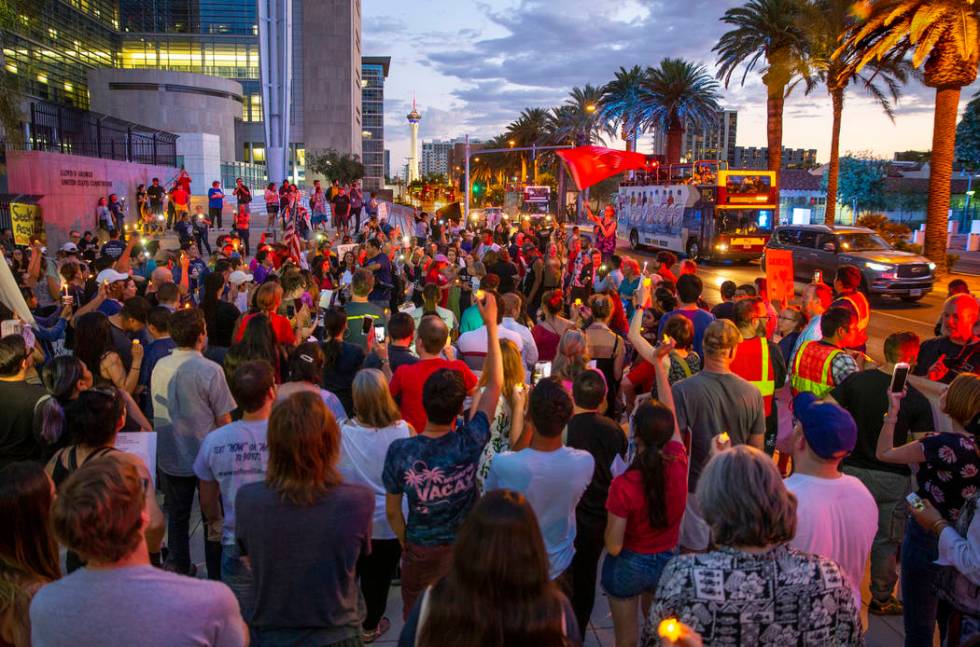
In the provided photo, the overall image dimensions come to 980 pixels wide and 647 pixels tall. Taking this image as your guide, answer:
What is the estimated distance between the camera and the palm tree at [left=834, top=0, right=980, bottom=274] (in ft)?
71.6

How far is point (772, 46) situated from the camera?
3434 cm

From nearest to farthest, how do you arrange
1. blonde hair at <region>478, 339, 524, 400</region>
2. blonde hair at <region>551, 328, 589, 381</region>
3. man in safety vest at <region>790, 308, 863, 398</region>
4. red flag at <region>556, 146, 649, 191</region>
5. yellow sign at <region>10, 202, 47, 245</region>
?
blonde hair at <region>478, 339, 524, 400</region> < blonde hair at <region>551, 328, 589, 381</region> < man in safety vest at <region>790, 308, 863, 398</region> < yellow sign at <region>10, 202, 47, 245</region> < red flag at <region>556, 146, 649, 191</region>

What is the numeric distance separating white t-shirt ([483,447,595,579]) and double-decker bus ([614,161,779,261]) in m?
27.3

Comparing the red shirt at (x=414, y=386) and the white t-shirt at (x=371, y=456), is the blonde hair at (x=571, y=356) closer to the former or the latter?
the red shirt at (x=414, y=386)

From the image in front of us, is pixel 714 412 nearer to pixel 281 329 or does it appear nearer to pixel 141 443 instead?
pixel 141 443

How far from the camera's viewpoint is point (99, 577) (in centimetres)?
224

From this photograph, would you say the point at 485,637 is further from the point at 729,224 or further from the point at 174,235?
the point at 729,224

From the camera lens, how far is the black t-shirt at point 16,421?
4.23m

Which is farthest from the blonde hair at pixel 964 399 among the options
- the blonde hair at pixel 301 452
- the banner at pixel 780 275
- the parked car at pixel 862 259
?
the parked car at pixel 862 259

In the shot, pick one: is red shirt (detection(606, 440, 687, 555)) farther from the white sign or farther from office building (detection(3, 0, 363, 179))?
office building (detection(3, 0, 363, 179))

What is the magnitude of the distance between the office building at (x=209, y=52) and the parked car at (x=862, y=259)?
76.9ft

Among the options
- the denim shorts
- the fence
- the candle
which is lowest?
the denim shorts

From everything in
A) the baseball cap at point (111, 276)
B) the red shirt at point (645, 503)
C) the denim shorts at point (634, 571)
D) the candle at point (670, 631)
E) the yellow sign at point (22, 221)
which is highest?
the yellow sign at point (22, 221)

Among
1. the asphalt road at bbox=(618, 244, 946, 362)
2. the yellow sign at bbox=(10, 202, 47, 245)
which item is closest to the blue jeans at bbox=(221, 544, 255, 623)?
the asphalt road at bbox=(618, 244, 946, 362)
